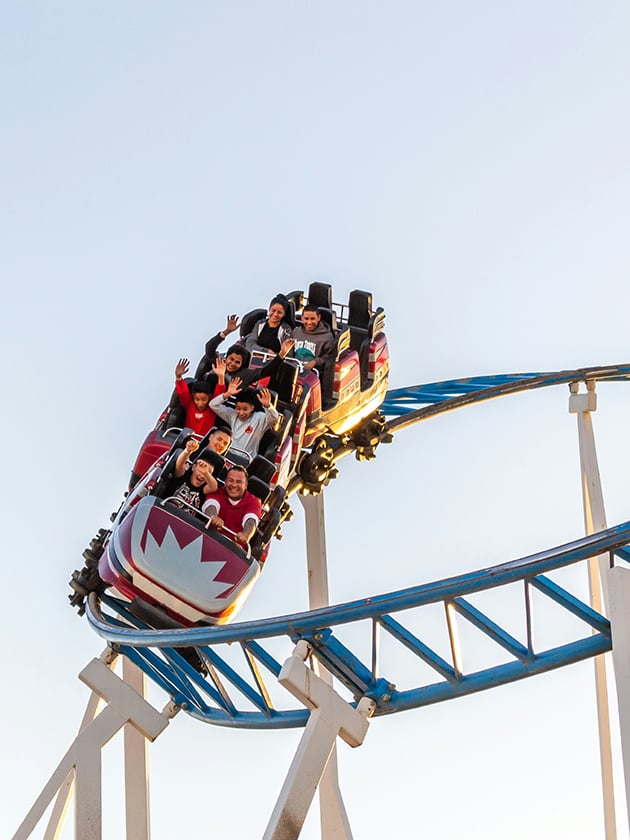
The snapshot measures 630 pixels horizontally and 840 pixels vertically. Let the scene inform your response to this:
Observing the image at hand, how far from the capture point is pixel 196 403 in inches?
277

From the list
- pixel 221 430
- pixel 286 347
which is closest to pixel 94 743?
pixel 221 430

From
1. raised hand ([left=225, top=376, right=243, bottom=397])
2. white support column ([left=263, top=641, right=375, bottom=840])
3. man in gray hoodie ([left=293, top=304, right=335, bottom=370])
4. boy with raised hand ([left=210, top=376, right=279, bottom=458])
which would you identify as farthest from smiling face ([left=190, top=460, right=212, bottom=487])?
man in gray hoodie ([left=293, top=304, right=335, bottom=370])

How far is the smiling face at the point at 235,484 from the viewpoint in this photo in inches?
245

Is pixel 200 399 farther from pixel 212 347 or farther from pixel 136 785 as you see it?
pixel 136 785

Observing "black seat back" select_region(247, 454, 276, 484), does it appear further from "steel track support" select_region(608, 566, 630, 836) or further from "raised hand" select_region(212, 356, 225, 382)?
"steel track support" select_region(608, 566, 630, 836)

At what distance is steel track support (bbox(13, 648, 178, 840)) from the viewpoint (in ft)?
17.5

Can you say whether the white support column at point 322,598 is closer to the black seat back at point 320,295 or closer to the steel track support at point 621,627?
the black seat back at point 320,295

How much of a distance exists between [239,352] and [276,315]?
754 millimetres

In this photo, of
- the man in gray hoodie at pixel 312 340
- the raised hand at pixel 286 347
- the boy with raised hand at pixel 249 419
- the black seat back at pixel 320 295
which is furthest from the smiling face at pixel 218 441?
the black seat back at pixel 320 295

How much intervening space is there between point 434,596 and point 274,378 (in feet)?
9.25

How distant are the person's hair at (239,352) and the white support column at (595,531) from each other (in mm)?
2059

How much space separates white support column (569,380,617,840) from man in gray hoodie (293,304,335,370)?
1.66 metres

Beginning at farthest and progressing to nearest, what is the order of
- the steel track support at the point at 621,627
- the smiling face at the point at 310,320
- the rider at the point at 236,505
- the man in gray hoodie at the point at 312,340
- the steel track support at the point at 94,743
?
the smiling face at the point at 310,320
the man in gray hoodie at the point at 312,340
the rider at the point at 236,505
the steel track support at the point at 94,743
the steel track support at the point at 621,627

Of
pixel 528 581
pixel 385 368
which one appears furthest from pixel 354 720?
pixel 385 368
